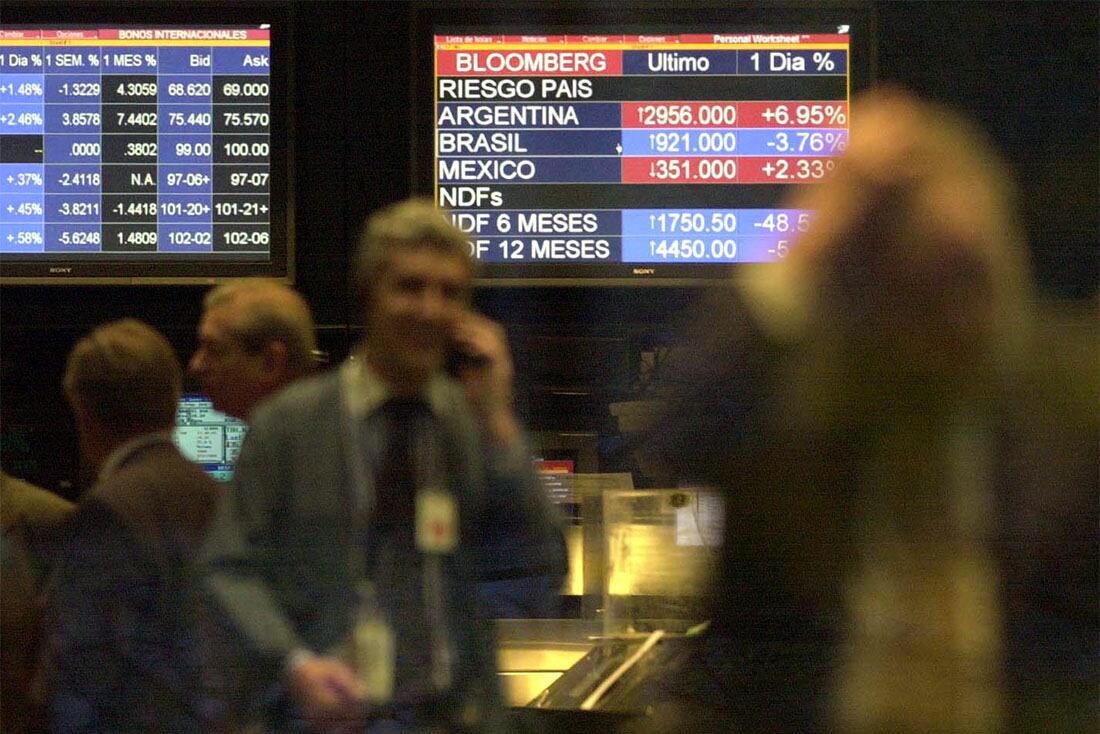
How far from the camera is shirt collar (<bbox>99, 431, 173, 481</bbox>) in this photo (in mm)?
1463

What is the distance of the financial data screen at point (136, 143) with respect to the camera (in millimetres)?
2369

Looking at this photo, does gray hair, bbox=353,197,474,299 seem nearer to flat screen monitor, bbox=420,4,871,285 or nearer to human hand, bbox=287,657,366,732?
human hand, bbox=287,657,366,732

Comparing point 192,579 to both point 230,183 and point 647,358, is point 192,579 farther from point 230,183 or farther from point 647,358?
point 230,183

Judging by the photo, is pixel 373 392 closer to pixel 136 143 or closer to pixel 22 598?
pixel 22 598

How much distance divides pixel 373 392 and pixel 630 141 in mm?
1143

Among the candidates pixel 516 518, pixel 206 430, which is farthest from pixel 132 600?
pixel 206 430

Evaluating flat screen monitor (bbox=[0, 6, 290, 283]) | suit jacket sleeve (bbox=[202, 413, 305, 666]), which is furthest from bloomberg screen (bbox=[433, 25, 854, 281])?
suit jacket sleeve (bbox=[202, 413, 305, 666])

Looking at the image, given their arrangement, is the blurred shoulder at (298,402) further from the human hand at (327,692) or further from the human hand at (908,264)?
the human hand at (908,264)

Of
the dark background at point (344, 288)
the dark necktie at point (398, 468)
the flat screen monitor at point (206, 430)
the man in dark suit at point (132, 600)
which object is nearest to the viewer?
the dark necktie at point (398, 468)

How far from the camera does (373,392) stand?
1.33 metres

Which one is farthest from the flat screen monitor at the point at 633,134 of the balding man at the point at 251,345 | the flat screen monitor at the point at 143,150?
the balding man at the point at 251,345

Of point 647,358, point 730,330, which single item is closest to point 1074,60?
point 647,358

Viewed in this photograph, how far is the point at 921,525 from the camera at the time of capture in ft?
3.88

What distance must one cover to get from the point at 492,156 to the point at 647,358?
600mm
